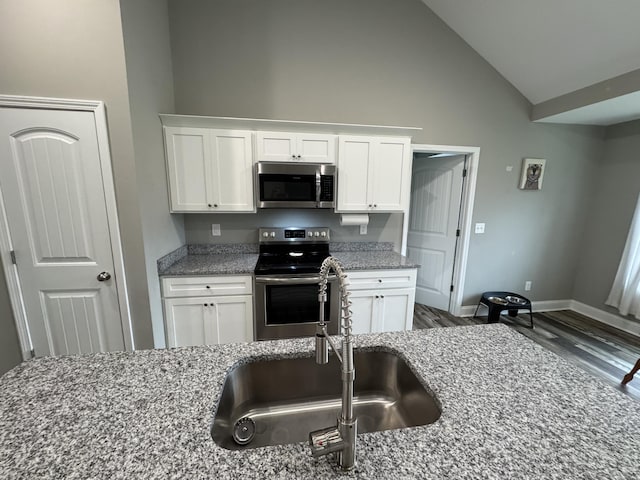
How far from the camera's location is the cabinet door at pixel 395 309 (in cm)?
254

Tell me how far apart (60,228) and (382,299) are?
2569 mm

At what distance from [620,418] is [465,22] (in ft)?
10.9

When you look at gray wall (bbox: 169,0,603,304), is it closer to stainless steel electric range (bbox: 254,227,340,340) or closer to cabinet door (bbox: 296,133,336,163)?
cabinet door (bbox: 296,133,336,163)

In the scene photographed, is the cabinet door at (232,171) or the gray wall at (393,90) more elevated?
the gray wall at (393,90)

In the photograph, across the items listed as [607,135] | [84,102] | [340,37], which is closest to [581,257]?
[607,135]

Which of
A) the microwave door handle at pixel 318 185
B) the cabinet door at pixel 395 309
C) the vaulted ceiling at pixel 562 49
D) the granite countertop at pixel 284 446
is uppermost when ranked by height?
the vaulted ceiling at pixel 562 49

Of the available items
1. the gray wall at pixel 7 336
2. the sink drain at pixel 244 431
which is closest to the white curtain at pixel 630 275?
the sink drain at pixel 244 431

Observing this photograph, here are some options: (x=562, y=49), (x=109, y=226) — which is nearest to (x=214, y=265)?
A: (x=109, y=226)

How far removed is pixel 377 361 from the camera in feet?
3.59

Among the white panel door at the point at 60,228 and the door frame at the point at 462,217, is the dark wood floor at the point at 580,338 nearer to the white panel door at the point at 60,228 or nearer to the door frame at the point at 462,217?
the door frame at the point at 462,217

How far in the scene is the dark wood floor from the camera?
99.2 inches

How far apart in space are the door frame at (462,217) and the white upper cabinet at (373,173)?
37cm

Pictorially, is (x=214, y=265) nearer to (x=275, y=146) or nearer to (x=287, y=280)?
(x=287, y=280)

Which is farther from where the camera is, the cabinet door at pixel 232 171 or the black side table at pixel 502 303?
the black side table at pixel 502 303
